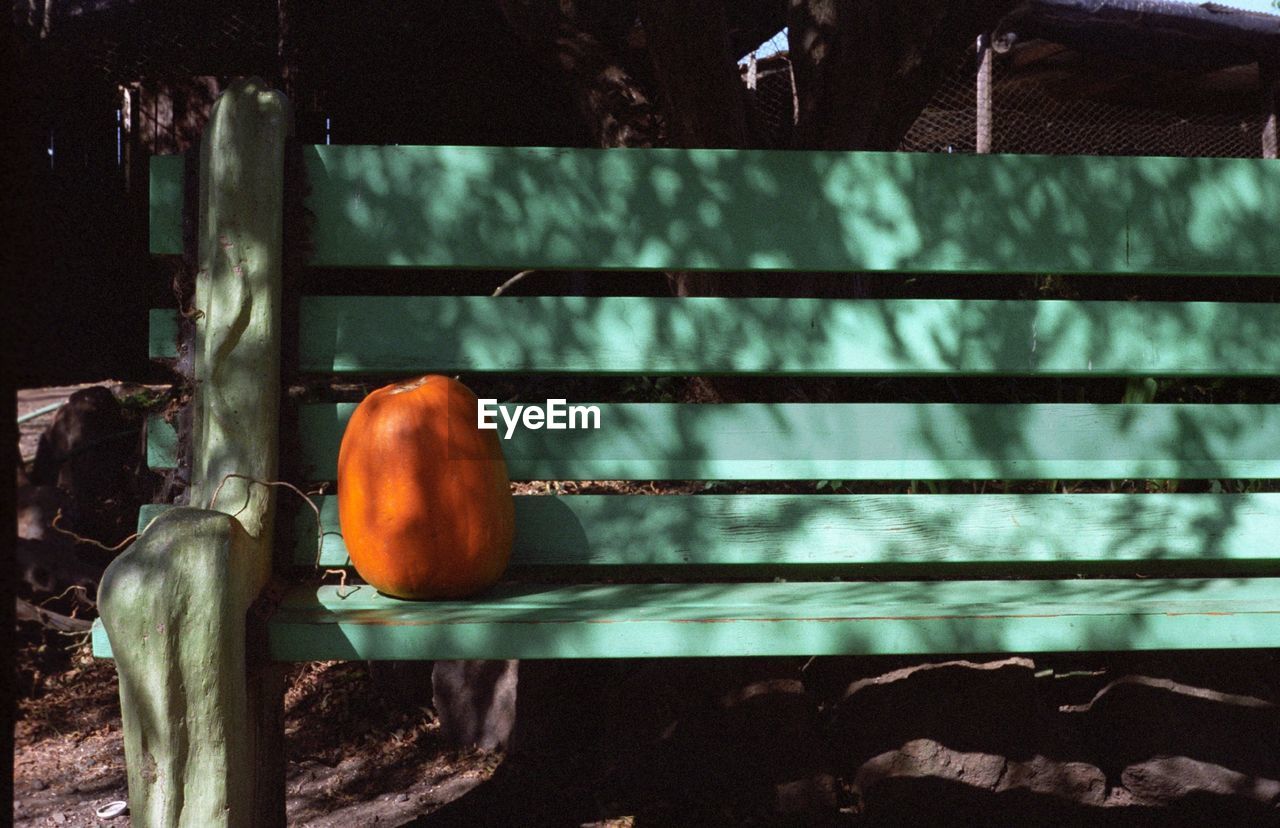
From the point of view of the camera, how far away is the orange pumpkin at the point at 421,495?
1.94 meters

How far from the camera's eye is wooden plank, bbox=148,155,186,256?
2146mm

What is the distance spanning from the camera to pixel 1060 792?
251 centimetres

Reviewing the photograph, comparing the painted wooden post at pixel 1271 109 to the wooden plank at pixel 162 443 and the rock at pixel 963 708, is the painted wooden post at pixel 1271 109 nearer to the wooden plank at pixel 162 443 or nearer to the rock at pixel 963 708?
the rock at pixel 963 708

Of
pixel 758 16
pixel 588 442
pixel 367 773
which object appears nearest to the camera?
pixel 588 442

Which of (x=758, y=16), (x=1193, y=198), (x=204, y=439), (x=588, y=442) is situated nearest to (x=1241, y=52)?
(x=758, y=16)

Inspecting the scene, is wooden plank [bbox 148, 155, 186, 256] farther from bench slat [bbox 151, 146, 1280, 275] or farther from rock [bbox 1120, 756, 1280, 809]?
rock [bbox 1120, 756, 1280, 809]

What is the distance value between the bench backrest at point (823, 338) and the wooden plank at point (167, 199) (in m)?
0.24

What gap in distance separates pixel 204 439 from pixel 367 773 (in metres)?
1.19

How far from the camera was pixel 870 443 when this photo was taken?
89.5 inches

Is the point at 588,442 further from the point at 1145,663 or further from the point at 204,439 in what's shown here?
the point at 1145,663

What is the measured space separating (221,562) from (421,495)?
34 cm

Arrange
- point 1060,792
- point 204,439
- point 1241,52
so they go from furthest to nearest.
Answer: point 1241,52, point 1060,792, point 204,439

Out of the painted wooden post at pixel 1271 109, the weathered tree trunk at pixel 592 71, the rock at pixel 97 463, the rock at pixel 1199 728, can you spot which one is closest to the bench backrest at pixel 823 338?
the rock at pixel 1199 728

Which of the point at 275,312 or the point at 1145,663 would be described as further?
the point at 1145,663
